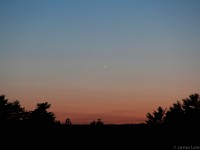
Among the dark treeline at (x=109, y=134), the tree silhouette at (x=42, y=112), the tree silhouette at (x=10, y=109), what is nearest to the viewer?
the dark treeline at (x=109, y=134)

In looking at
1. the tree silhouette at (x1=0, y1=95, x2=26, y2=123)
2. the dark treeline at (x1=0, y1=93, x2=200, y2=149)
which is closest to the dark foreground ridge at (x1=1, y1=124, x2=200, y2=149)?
the dark treeline at (x1=0, y1=93, x2=200, y2=149)

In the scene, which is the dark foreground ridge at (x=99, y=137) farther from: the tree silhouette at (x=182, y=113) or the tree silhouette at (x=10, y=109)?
the tree silhouette at (x=10, y=109)

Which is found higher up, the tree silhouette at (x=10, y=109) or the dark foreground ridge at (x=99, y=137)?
the tree silhouette at (x=10, y=109)

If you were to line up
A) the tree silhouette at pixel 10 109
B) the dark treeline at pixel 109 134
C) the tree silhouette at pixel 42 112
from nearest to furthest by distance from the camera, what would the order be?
the dark treeline at pixel 109 134, the tree silhouette at pixel 10 109, the tree silhouette at pixel 42 112

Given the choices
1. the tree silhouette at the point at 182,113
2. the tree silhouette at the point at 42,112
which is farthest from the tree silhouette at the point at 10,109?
the tree silhouette at the point at 182,113

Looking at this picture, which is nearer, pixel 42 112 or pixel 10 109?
pixel 10 109

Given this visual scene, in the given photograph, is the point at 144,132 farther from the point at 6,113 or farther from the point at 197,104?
the point at 197,104

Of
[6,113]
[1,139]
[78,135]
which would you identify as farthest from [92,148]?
[6,113]

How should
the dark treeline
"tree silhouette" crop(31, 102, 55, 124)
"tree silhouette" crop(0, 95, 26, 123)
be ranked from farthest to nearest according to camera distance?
"tree silhouette" crop(31, 102, 55, 124), "tree silhouette" crop(0, 95, 26, 123), the dark treeline

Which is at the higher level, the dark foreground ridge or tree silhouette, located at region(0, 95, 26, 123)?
tree silhouette, located at region(0, 95, 26, 123)

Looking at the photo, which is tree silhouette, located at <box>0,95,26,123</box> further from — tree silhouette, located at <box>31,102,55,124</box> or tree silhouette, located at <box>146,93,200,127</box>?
tree silhouette, located at <box>146,93,200,127</box>

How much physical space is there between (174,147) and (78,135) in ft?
19.1

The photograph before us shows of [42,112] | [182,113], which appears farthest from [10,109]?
[182,113]

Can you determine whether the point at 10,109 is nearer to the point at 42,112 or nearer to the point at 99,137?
the point at 42,112
